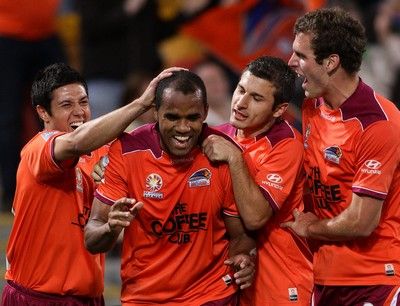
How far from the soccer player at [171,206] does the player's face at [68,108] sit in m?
0.49

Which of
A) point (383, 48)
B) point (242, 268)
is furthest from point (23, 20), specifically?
point (242, 268)

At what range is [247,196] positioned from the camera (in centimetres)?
633

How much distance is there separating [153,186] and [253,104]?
2.23 feet

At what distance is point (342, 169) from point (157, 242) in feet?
3.20

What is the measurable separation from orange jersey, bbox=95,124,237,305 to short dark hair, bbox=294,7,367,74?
2.54 feet

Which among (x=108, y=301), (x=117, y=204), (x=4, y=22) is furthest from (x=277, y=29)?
(x=117, y=204)

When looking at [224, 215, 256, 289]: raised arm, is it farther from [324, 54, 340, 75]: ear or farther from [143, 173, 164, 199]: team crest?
[324, 54, 340, 75]: ear

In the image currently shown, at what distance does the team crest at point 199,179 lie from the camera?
6.38m

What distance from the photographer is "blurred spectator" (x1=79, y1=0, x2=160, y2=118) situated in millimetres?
12078

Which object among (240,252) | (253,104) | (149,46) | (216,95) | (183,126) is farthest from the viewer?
(149,46)

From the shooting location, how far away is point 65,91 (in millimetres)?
6816

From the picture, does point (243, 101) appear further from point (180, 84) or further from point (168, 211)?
point (168, 211)

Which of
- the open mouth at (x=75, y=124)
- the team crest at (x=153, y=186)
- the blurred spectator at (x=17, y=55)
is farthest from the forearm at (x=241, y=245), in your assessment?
the blurred spectator at (x=17, y=55)

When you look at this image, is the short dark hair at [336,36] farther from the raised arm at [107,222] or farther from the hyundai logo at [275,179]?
the raised arm at [107,222]
